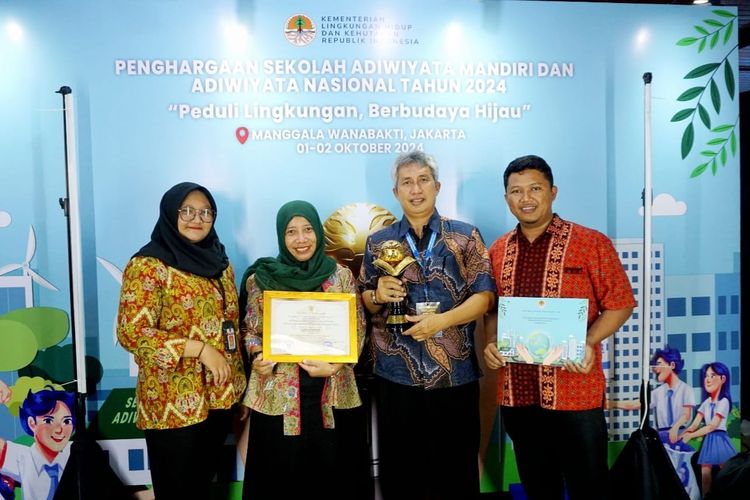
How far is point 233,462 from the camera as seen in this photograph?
2.65 m

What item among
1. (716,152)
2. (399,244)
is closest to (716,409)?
(716,152)

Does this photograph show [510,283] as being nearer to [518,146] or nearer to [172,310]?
[518,146]

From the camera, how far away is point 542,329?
2213mm

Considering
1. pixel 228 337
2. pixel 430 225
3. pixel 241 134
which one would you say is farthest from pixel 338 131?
pixel 228 337

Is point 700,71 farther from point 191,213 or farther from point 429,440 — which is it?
point 191,213

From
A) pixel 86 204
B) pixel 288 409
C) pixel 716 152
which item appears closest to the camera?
pixel 288 409

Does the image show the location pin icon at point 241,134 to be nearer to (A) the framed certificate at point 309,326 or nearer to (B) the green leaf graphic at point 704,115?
(A) the framed certificate at point 309,326

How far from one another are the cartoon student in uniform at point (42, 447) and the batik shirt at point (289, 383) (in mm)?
1021

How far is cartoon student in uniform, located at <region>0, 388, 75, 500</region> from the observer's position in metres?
2.56

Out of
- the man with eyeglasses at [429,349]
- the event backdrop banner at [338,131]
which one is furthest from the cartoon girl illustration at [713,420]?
the man with eyeglasses at [429,349]

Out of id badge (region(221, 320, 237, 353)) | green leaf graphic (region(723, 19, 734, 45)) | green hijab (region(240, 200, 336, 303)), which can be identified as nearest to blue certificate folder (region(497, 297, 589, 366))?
green hijab (region(240, 200, 336, 303))

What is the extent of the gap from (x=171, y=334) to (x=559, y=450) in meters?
1.64

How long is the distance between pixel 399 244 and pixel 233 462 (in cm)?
140

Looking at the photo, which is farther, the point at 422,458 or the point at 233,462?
the point at 233,462
